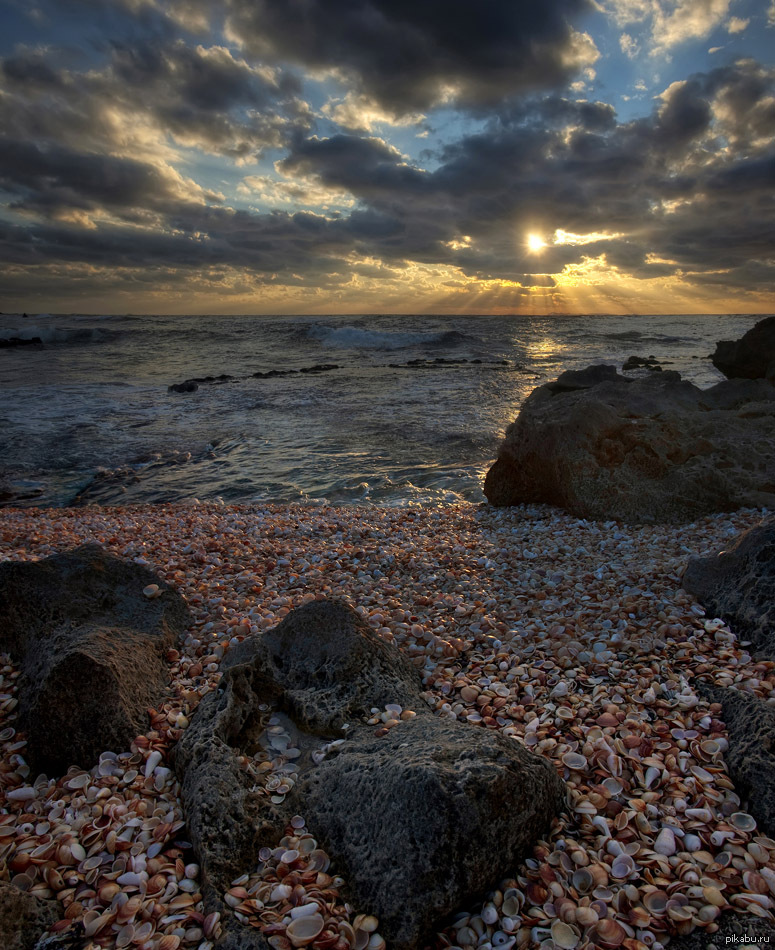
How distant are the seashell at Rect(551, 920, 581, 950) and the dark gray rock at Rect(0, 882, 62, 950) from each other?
1872 millimetres

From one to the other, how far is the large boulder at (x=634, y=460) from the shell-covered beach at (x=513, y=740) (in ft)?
2.78

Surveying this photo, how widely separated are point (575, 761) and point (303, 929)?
4.89ft

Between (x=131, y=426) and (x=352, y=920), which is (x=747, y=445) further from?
(x=131, y=426)

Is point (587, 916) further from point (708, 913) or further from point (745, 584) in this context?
point (745, 584)

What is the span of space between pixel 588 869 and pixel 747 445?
22.5 feet

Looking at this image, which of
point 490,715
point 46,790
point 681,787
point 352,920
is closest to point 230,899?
point 352,920

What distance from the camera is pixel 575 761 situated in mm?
2775

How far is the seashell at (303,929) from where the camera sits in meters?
2.00

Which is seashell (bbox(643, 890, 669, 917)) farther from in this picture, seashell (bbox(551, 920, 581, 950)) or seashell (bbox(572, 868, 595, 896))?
seashell (bbox(551, 920, 581, 950))

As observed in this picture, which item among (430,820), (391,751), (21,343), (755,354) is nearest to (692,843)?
(430,820)

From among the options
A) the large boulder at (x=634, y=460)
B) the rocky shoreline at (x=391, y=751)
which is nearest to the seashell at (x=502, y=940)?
the rocky shoreline at (x=391, y=751)

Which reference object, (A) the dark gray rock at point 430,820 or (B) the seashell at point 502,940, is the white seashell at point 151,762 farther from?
(B) the seashell at point 502,940

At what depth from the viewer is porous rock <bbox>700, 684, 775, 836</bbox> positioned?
2381 millimetres

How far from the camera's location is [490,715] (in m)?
3.25
